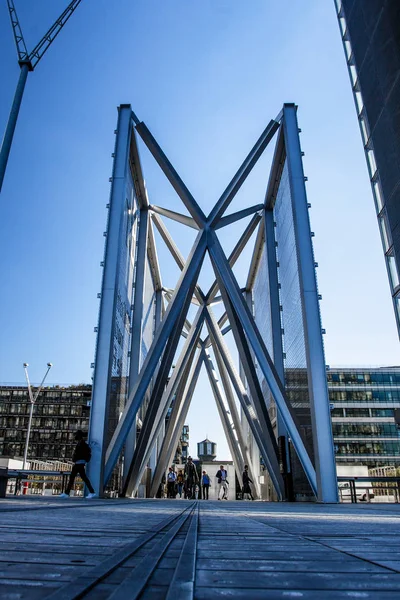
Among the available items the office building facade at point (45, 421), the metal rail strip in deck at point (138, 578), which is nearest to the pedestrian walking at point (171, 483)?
the metal rail strip in deck at point (138, 578)

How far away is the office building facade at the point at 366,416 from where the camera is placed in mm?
65812

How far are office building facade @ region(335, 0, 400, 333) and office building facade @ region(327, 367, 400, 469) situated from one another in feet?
179

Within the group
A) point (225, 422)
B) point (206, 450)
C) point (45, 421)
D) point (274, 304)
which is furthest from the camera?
point (45, 421)

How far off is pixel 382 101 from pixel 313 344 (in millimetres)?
7062

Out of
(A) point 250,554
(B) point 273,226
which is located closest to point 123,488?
(B) point 273,226

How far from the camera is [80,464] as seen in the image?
11.7 m

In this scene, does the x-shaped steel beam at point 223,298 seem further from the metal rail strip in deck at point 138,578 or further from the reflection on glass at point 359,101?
the metal rail strip in deck at point 138,578

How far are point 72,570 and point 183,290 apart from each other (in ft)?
50.8

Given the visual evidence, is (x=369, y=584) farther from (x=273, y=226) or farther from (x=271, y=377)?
(x=273, y=226)

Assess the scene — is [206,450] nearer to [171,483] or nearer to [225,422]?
[225,422]

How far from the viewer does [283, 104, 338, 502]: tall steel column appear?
41.1 ft

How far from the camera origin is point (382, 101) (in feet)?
44.3

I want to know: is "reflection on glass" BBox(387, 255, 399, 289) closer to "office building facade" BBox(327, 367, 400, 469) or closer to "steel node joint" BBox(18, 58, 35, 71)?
"steel node joint" BBox(18, 58, 35, 71)

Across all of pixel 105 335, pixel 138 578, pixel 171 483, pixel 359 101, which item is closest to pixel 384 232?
pixel 359 101
